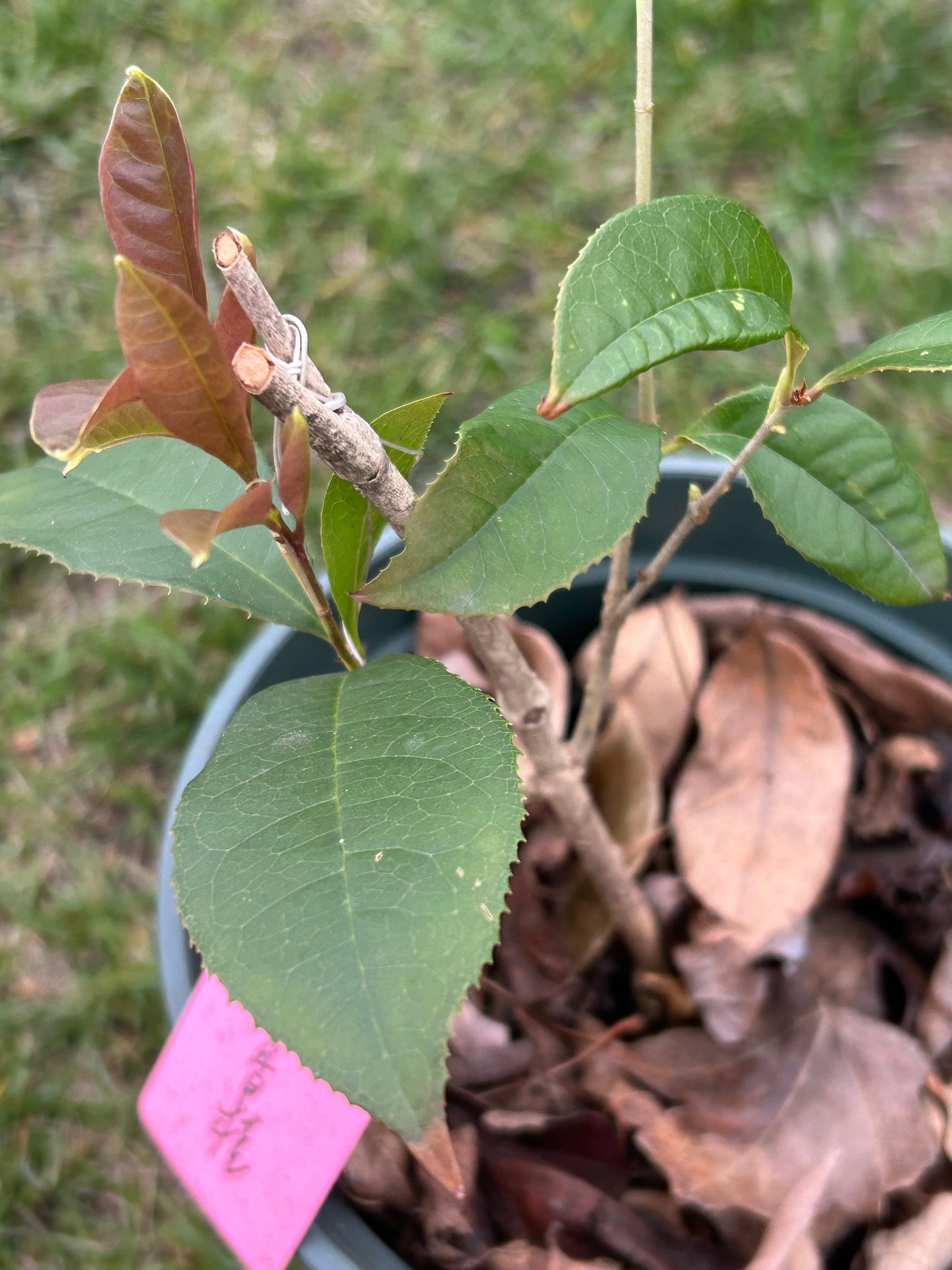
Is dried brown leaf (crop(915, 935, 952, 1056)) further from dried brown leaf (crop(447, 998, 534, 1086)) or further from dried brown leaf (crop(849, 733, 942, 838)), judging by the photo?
dried brown leaf (crop(447, 998, 534, 1086))

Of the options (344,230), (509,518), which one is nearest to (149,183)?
(509,518)

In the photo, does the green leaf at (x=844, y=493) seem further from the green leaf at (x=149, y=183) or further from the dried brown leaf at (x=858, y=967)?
the dried brown leaf at (x=858, y=967)

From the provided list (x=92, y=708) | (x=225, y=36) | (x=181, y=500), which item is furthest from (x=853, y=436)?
(x=225, y=36)

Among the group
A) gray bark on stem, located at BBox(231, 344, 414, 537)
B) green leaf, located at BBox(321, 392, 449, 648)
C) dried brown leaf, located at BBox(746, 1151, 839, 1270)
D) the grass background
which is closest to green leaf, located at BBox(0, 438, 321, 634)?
green leaf, located at BBox(321, 392, 449, 648)

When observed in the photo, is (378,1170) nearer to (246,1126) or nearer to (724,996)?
(246,1126)

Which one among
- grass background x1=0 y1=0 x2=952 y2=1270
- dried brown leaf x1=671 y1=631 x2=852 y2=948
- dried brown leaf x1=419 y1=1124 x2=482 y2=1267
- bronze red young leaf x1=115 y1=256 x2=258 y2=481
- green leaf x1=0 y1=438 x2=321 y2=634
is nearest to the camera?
bronze red young leaf x1=115 y1=256 x2=258 y2=481

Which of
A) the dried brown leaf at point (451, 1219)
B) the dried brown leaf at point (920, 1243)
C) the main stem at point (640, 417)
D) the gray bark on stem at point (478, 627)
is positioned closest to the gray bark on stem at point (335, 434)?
the gray bark on stem at point (478, 627)

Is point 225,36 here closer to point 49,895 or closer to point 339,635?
point 49,895

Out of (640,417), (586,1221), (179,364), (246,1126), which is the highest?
(179,364)
